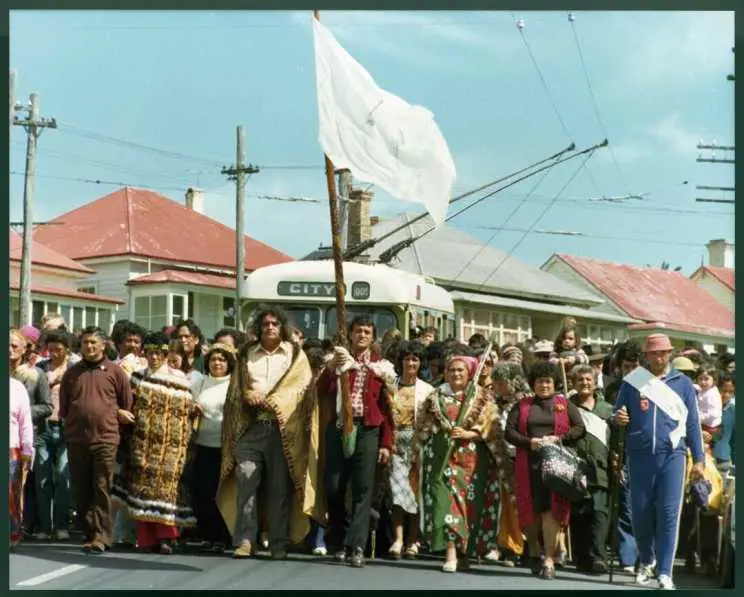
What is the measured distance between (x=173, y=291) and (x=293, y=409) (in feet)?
147

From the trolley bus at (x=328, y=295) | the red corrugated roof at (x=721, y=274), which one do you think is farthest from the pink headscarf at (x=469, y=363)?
the red corrugated roof at (x=721, y=274)

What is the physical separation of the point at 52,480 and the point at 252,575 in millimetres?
3035

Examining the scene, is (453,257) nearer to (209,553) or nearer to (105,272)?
(105,272)

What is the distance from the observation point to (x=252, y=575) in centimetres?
1105

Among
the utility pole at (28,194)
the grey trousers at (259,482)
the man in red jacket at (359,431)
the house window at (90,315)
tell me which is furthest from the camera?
the house window at (90,315)

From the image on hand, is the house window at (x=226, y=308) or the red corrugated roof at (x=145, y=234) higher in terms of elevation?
the red corrugated roof at (x=145, y=234)

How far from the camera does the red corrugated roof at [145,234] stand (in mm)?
58375

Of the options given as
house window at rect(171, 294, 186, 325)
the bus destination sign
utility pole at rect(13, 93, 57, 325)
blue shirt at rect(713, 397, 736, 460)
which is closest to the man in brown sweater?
blue shirt at rect(713, 397, 736, 460)

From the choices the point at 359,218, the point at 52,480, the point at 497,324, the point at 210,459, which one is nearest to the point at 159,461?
the point at 210,459

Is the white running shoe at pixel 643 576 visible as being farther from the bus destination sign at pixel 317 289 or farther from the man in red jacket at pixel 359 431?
the bus destination sign at pixel 317 289

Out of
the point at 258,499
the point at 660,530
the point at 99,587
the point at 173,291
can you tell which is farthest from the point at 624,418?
the point at 173,291

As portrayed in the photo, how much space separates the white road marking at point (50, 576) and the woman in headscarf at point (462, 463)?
2780 millimetres

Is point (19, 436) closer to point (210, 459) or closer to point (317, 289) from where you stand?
point (210, 459)

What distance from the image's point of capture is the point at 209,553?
12.3 m
